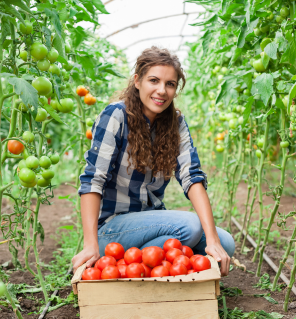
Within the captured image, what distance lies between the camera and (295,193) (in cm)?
402

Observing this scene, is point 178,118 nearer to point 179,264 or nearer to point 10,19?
point 179,264

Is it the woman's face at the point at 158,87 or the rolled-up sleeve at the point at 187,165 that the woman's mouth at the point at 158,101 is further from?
the rolled-up sleeve at the point at 187,165

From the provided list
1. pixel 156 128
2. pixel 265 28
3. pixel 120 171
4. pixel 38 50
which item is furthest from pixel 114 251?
pixel 265 28

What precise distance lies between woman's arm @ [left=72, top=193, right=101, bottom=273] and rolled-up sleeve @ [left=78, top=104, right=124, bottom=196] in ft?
0.19

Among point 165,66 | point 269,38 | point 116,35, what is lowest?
point 165,66

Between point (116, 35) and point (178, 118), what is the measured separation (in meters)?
4.33

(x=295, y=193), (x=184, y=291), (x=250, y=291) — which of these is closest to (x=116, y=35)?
(x=295, y=193)

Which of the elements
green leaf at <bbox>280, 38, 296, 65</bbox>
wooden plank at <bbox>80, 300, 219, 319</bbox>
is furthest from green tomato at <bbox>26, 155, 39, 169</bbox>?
green leaf at <bbox>280, 38, 296, 65</bbox>

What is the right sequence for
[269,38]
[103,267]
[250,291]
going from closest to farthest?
[103,267], [269,38], [250,291]

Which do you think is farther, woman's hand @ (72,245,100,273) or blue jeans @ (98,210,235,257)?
blue jeans @ (98,210,235,257)

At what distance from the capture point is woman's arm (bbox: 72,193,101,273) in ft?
4.35

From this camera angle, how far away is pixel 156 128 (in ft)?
6.04

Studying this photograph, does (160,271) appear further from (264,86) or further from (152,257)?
(264,86)

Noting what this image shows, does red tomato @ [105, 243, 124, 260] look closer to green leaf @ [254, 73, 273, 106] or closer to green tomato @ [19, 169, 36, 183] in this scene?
green tomato @ [19, 169, 36, 183]
